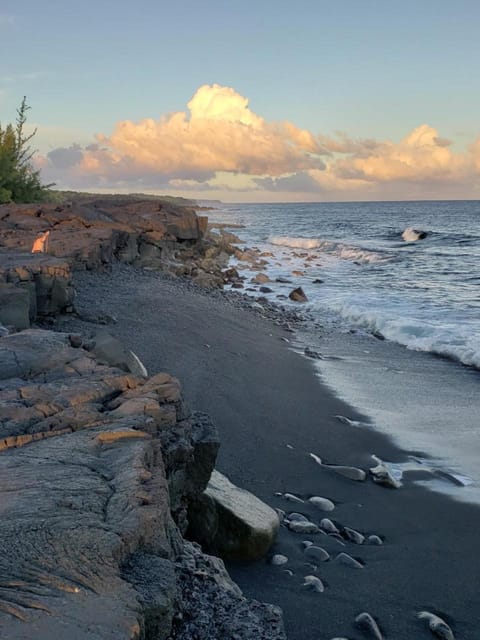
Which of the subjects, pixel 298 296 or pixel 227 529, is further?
pixel 298 296

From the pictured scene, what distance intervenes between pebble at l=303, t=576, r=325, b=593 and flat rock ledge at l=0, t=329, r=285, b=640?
34.4 inches

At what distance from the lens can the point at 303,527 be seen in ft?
15.0

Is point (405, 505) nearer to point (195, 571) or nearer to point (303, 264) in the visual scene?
point (195, 571)

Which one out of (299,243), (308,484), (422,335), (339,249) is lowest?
(308,484)

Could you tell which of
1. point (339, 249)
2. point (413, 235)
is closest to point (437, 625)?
point (339, 249)

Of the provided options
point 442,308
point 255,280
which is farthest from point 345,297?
point 255,280

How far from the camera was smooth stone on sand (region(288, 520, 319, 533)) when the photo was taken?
456 centimetres

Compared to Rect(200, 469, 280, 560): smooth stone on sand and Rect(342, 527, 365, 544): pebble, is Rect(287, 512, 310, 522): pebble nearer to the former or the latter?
Rect(342, 527, 365, 544): pebble

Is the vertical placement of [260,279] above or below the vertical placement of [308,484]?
above

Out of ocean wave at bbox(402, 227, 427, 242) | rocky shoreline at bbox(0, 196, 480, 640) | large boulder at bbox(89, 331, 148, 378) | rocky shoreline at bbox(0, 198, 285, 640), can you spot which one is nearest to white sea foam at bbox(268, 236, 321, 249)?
ocean wave at bbox(402, 227, 427, 242)

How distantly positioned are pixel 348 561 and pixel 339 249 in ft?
112

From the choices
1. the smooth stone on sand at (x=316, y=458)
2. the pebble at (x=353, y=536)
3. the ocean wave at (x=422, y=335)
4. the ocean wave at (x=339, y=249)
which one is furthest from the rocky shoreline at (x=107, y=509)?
the ocean wave at (x=339, y=249)

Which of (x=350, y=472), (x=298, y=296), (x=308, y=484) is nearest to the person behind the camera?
(x=308, y=484)

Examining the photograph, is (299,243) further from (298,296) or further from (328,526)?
(328,526)
